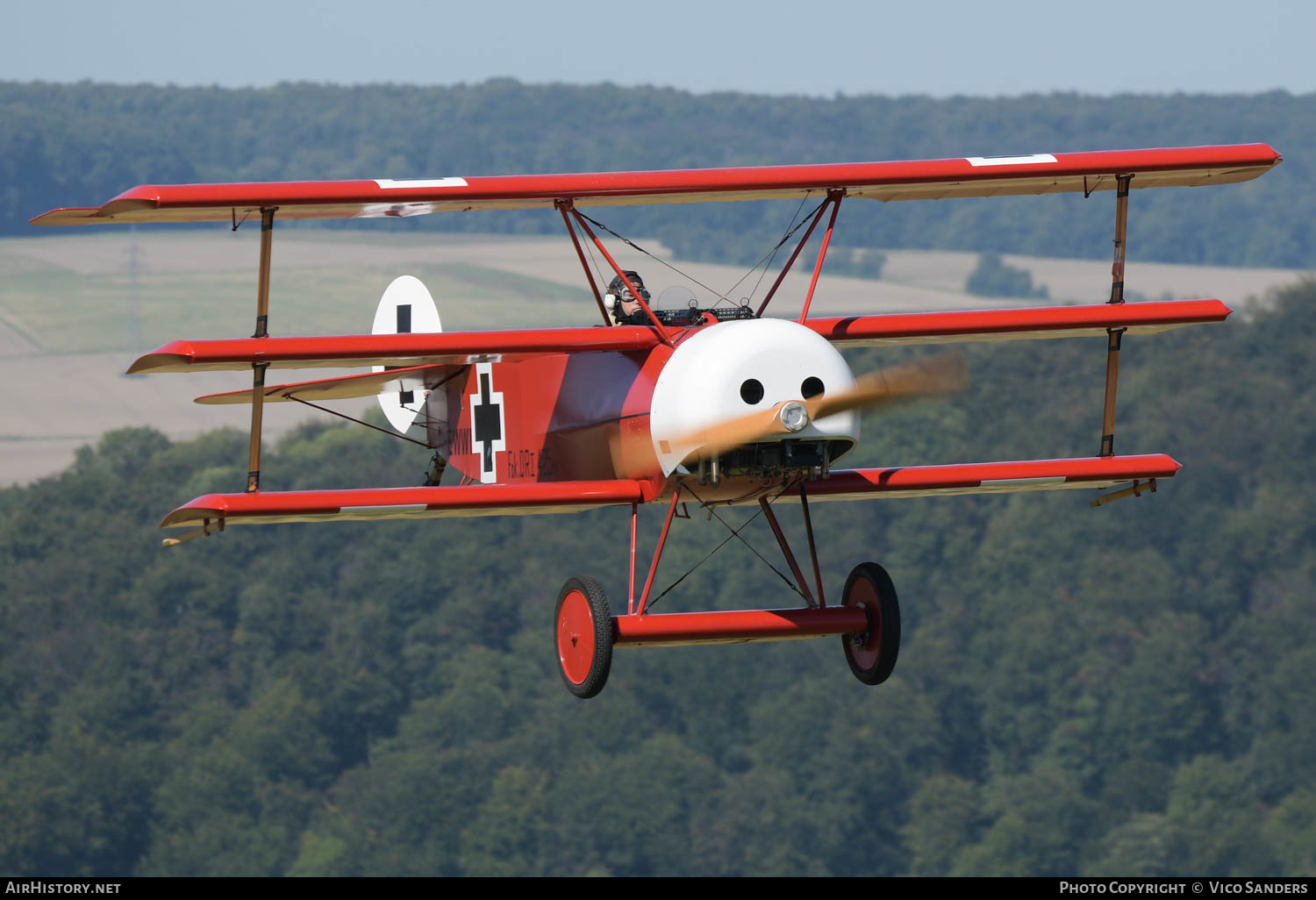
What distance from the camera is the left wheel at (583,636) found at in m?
16.0

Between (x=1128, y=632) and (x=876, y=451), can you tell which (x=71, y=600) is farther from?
(x=1128, y=632)

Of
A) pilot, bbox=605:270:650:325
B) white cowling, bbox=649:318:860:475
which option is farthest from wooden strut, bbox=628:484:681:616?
pilot, bbox=605:270:650:325

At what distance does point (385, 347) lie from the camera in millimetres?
16531

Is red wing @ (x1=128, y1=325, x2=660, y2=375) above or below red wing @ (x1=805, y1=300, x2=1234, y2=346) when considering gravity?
below

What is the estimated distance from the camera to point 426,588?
136 m

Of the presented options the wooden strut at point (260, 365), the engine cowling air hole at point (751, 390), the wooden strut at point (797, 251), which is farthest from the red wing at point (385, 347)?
the engine cowling air hole at point (751, 390)

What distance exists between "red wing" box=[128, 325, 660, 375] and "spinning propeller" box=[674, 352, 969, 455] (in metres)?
1.23

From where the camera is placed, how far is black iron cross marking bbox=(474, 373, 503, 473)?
2025 centimetres

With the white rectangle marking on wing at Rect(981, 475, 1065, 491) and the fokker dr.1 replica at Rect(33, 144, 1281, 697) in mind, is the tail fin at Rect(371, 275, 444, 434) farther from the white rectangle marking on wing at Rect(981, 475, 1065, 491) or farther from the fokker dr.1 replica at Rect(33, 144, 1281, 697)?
the white rectangle marking on wing at Rect(981, 475, 1065, 491)

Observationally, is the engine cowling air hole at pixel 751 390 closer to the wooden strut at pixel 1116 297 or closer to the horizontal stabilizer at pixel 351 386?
the wooden strut at pixel 1116 297

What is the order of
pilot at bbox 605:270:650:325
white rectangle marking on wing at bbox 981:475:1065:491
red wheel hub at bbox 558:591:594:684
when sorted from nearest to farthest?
red wheel hub at bbox 558:591:594:684
pilot at bbox 605:270:650:325
white rectangle marking on wing at bbox 981:475:1065:491

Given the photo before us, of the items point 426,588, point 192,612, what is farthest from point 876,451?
point 192,612

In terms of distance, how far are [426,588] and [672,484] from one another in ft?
397

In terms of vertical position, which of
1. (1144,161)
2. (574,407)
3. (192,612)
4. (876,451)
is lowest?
(192,612)
